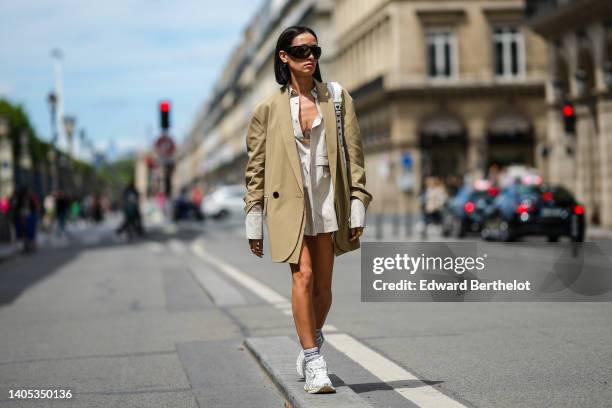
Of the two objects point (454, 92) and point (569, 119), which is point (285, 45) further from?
point (454, 92)

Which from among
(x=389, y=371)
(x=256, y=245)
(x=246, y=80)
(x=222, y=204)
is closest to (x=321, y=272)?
(x=256, y=245)

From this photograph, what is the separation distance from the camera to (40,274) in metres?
19.5

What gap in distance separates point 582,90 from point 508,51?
81.2ft

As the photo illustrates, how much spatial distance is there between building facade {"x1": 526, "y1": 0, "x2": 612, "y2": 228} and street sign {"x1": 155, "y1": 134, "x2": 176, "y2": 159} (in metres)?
10.5

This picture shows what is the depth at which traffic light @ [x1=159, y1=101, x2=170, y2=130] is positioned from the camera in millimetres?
29652

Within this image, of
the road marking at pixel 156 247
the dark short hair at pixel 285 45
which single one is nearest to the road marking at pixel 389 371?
the dark short hair at pixel 285 45

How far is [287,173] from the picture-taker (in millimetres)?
6035

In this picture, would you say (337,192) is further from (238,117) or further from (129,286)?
(238,117)

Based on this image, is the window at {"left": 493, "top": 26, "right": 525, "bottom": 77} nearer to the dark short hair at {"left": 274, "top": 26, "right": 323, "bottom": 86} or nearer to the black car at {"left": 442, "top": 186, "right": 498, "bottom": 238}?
the black car at {"left": 442, "top": 186, "right": 498, "bottom": 238}

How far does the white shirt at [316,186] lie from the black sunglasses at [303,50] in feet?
0.76

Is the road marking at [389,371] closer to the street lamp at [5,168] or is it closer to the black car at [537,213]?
the black car at [537,213]

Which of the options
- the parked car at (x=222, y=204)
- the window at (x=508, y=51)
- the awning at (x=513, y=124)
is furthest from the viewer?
the parked car at (x=222, y=204)

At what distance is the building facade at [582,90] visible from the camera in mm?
31250

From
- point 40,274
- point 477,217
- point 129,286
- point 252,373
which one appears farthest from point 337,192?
point 477,217
